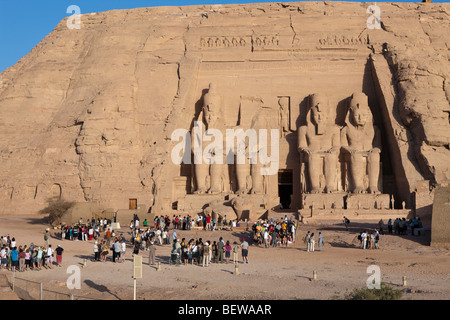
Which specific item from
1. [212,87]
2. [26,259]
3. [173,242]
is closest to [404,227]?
[173,242]

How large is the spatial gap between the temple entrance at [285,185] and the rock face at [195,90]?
232 mm

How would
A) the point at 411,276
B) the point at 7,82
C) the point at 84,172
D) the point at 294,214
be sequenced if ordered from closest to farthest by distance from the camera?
the point at 411,276, the point at 294,214, the point at 84,172, the point at 7,82

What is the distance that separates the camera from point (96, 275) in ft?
42.5

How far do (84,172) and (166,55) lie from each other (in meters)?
7.76

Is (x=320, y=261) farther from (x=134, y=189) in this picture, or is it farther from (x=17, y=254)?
(x=134, y=189)

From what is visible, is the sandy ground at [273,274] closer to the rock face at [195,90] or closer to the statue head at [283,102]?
the rock face at [195,90]

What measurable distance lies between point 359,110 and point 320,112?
1832 millimetres

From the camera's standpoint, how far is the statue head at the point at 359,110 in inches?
990

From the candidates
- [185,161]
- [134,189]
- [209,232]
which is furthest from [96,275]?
[185,161]

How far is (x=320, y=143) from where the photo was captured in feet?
84.8

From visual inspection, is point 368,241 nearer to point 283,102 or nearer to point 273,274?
point 273,274

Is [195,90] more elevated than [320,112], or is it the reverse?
[195,90]

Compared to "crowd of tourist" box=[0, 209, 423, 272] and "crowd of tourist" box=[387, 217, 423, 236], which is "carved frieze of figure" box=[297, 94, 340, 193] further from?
"crowd of tourist" box=[387, 217, 423, 236]

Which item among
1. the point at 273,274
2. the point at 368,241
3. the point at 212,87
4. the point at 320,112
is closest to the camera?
the point at 273,274
